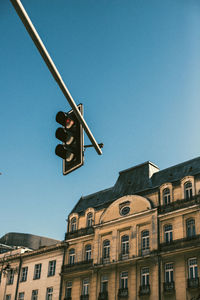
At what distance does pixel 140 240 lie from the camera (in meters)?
41.9

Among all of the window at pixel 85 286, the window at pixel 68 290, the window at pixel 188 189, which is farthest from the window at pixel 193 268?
the window at pixel 68 290

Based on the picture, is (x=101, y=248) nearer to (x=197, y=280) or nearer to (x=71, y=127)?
(x=197, y=280)

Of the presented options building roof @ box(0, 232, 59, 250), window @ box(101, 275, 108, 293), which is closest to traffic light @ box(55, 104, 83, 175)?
window @ box(101, 275, 108, 293)

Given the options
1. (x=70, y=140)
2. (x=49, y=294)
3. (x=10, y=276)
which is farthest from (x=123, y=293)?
(x=70, y=140)

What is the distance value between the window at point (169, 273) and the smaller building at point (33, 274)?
15367 millimetres

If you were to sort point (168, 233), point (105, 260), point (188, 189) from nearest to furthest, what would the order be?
point (168, 233)
point (188, 189)
point (105, 260)

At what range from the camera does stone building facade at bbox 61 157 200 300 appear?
37.9 m

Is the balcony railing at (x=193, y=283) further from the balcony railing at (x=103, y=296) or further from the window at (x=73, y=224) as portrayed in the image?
the window at (x=73, y=224)

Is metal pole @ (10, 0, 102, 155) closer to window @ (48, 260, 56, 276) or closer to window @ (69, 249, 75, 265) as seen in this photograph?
window @ (69, 249, 75, 265)

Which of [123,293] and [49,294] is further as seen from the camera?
[49,294]

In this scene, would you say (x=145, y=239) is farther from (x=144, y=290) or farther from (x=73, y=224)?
(x=73, y=224)

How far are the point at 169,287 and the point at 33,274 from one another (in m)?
21.7

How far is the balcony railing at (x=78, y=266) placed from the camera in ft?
150

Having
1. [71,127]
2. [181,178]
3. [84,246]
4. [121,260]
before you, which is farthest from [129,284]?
[71,127]
